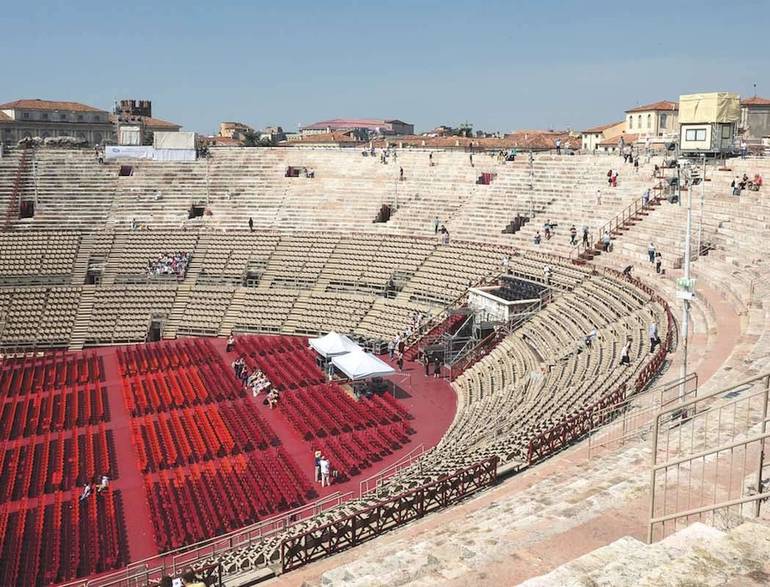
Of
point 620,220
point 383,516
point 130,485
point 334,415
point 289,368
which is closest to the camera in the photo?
point 383,516

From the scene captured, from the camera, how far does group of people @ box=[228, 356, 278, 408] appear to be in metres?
27.2

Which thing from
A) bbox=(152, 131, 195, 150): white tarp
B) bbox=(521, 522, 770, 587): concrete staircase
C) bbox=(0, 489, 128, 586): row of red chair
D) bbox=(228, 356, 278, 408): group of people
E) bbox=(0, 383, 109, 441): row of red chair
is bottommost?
bbox=(0, 489, 128, 586): row of red chair

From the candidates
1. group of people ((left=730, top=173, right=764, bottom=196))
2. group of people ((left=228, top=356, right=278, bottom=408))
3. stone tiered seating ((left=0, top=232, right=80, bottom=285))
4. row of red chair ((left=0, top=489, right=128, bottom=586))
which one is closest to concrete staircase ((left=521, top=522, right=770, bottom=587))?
row of red chair ((left=0, top=489, right=128, bottom=586))

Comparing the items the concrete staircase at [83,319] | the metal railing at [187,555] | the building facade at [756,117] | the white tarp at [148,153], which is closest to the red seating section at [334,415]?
the metal railing at [187,555]

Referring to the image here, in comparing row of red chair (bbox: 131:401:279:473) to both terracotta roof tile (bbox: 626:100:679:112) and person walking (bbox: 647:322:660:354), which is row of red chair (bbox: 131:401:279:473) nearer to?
person walking (bbox: 647:322:660:354)

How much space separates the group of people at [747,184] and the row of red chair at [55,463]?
27.1 m

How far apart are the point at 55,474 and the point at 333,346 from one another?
11.3 m

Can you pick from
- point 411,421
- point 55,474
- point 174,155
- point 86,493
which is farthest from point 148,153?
point 86,493

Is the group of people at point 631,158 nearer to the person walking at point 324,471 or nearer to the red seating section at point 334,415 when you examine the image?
the red seating section at point 334,415

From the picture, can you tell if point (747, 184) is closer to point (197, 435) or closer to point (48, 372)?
point (197, 435)

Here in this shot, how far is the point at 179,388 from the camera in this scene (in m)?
28.5

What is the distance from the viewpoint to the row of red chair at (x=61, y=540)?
631 inches

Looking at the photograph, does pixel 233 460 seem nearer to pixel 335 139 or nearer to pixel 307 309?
pixel 307 309

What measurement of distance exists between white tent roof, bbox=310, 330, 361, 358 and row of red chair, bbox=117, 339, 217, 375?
622 centimetres
